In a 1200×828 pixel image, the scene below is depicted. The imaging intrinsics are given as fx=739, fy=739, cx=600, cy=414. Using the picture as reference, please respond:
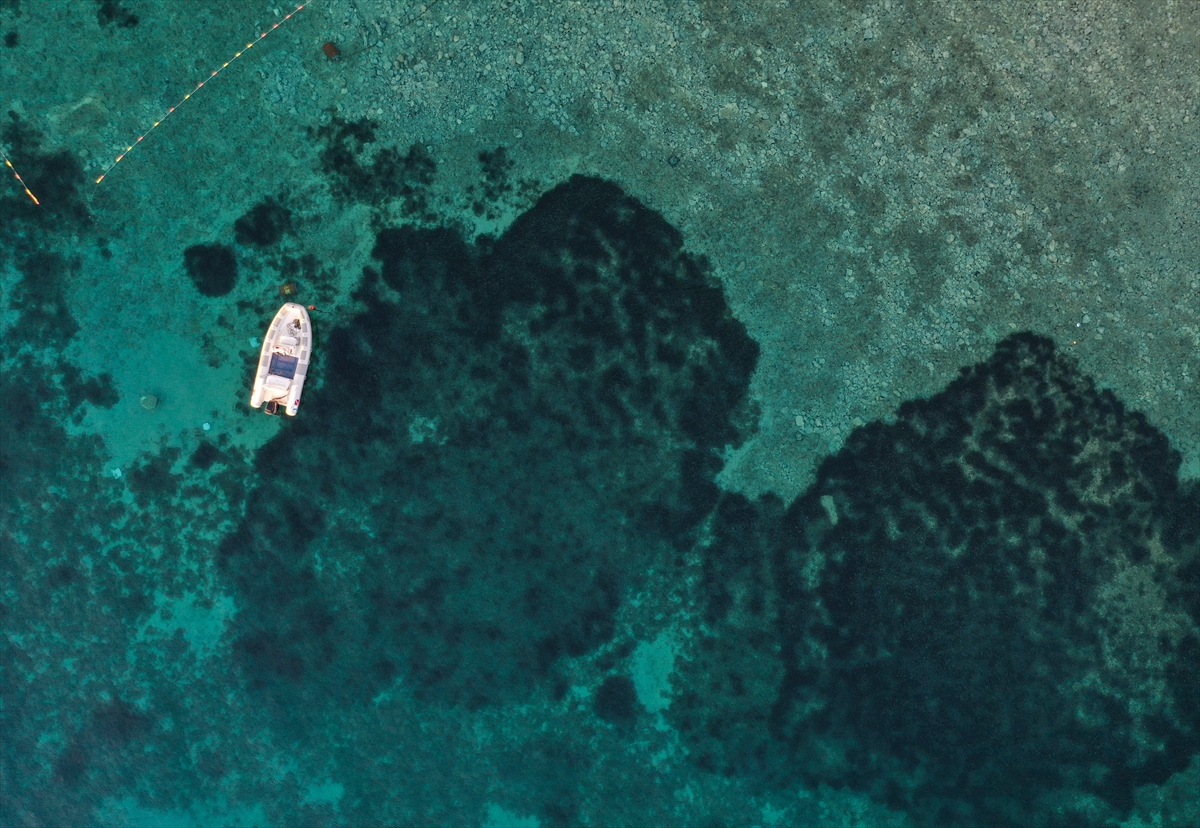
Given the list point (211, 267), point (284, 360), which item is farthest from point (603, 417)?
point (211, 267)

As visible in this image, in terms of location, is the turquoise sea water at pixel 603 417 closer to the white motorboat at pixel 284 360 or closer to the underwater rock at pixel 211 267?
the underwater rock at pixel 211 267

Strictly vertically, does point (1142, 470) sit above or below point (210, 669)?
above

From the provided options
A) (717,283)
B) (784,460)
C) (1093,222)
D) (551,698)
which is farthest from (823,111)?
(551,698)

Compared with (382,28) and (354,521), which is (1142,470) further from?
A: (382,28)

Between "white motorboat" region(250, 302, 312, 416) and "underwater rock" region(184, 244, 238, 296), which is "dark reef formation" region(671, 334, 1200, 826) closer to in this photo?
"white motorboat" region(250, 302, 312, 416)

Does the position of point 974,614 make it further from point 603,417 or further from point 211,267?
point 211,267

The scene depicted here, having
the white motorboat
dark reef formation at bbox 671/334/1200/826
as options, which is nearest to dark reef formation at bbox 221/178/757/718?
the white motorboat

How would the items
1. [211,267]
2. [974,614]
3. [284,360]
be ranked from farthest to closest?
[974,614], [211,267], [284,360]
